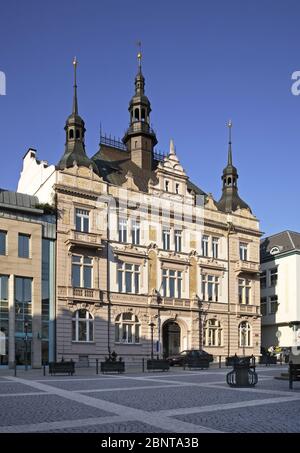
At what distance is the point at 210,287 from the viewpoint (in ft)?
174

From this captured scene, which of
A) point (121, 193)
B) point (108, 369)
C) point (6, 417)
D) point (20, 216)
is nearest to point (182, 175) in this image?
point (121, 193)

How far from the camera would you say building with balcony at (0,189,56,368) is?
130 ft

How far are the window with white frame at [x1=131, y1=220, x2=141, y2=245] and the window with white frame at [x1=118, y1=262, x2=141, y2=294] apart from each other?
2073mm

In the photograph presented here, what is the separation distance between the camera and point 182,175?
172ft

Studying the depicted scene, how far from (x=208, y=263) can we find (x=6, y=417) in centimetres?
4042

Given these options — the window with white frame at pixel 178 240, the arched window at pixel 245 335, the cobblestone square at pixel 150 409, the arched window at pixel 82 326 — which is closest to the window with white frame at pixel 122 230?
the window with white frame at pixel 178 240

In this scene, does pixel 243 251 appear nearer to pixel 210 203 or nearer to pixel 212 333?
pixel 210 203

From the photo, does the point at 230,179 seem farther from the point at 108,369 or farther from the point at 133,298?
the point at 108,369

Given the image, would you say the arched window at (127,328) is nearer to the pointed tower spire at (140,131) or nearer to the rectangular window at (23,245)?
the rectangular window at (23,245)

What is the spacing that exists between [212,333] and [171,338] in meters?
4.59

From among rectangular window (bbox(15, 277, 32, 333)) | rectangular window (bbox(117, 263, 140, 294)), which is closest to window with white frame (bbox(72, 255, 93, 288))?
rectangular window (bbox(117, 263, 140, 294))

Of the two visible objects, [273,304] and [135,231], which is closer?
[135,231]

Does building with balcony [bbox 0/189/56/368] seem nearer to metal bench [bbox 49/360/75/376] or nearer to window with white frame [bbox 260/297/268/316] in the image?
metal bench [bbox 49/360/75/376]

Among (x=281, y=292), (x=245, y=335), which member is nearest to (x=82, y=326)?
(x=245, y=335)
